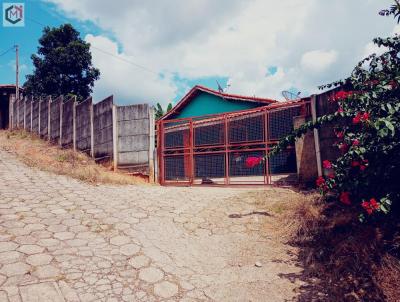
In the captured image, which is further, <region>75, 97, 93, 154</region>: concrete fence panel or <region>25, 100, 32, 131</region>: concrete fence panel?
<region>25, 100, 32, 131</region>: concrete fence panel

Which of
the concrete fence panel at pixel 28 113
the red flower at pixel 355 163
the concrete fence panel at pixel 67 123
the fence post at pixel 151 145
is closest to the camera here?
the red flower at pixel 355 163

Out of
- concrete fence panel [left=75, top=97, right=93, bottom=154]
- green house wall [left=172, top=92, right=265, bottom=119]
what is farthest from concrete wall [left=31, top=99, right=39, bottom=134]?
green house wall [left=172, top=92, right=265, bottom=119]

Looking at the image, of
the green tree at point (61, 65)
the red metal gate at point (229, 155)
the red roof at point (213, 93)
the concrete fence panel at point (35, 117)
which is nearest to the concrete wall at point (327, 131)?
the red metal gate at point (229, 155)

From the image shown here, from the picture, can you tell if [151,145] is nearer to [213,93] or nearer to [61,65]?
[213,93]

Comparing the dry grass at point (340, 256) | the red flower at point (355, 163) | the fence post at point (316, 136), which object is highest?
the fence post at point (316, 136)

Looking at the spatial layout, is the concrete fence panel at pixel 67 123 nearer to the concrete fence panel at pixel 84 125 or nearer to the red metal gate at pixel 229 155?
A: the concrete fence panel at pixel 84 125

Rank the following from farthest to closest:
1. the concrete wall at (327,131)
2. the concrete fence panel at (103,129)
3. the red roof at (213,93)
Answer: the red roof at (213,93) < the concrete fence panel at (103,129) < the concrete wall at (327,131)

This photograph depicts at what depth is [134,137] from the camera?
9375 millimetres

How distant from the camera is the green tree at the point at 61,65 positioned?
23.2 meters

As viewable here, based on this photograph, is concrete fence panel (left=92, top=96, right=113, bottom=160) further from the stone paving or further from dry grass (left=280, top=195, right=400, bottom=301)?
dry grass (left=280, top=195, right=400, bottom=301)

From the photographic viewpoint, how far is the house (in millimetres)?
21156

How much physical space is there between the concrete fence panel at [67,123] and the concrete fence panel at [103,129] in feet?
6.20

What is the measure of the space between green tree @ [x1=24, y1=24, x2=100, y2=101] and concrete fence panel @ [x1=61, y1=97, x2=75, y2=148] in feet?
38.6

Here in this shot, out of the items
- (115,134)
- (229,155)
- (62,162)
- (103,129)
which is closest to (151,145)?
(115,134)
